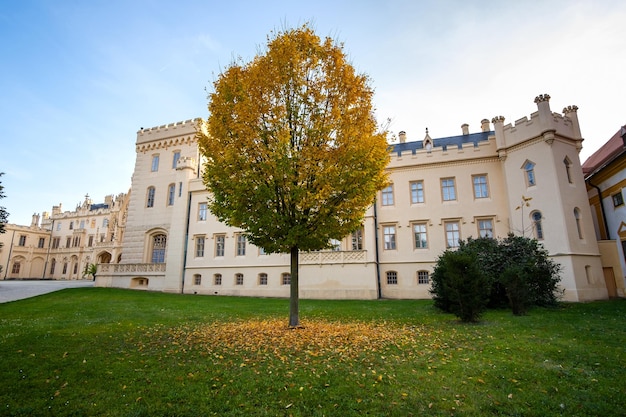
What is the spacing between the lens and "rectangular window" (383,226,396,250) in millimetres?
25145

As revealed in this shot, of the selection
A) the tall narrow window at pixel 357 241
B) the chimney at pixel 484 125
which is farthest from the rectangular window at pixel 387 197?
the chimney at pixel 484 125

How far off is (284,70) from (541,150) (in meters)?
19.0

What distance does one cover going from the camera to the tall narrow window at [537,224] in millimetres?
20891

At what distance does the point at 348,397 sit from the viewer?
15.8 feet

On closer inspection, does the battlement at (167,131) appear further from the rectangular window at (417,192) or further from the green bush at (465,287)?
the green bush at (465,287)

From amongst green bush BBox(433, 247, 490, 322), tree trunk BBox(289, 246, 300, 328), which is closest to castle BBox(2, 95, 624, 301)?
green bush BBox(433, 247, 490, 322)

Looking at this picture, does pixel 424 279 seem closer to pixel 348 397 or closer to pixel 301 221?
pixel 301 221

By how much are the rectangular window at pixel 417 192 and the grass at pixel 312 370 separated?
15.5 metres

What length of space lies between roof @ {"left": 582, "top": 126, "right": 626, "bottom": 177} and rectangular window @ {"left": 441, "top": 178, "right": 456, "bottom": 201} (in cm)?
978

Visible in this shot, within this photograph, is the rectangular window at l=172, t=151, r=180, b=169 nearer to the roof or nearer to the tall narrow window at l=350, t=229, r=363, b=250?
the tall narrow window at l=350, t=229, r=363, b=250

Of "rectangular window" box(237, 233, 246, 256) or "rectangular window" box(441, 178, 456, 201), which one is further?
"rectangular window" box(237, 233, 246, 256)

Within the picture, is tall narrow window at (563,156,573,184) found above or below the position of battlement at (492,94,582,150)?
below

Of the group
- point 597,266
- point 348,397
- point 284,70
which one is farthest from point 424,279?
point 348,397

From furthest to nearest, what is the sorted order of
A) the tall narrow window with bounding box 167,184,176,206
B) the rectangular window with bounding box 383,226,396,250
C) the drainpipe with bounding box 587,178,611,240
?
1. the tall narrow window with bounding box 167,184,176,206
2. the rectangular window with bounding box 383,226,396,250
3. the drainpipe with bounding box 587,178,611,240
